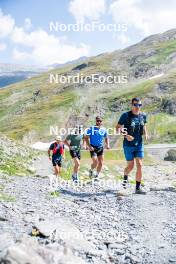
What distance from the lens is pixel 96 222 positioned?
13625mm

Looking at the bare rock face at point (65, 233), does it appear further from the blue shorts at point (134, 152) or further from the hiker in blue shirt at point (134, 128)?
the blue shorts at point (134, 152)

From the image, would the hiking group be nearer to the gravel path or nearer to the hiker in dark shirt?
the hiker in dark shirt

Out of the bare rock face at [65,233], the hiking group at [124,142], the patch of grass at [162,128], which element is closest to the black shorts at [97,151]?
the hiking group at [124,142]

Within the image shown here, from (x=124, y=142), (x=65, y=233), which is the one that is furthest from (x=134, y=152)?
(x=65, y=233)

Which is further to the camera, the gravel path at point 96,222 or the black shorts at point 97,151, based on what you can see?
the black shorts at point 97,151

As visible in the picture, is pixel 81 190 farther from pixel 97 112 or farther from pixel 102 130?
pixel 97 112

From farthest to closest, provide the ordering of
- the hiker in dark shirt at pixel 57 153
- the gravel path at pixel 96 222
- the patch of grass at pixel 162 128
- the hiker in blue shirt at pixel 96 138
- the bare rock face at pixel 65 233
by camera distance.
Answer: the patch of grass at pixel 162 128
the hiker in dark shirt at pixel 57 153
the hiker in blue shirt at pixel 96 138
the bare rock face at pixel 65 233
the gravel path at pixel 96 222

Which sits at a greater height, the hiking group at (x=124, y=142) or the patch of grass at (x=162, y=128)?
the hiking group at (x=124, y=142)

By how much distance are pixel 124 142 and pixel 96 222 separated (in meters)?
4.68

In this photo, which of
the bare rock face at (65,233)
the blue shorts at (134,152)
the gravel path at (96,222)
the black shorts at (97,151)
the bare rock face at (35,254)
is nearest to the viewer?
the bare rock face at (35,254)

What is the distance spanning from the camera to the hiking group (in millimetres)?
17031

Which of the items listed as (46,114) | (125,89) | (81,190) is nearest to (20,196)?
(81,190)

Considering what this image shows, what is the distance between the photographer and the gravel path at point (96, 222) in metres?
10.4

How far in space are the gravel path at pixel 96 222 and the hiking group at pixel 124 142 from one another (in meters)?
1.38
